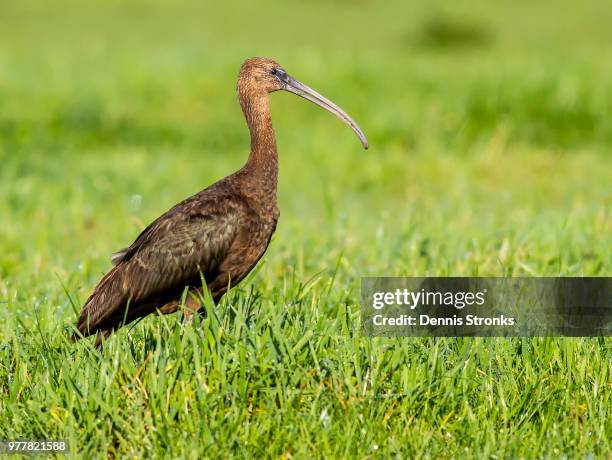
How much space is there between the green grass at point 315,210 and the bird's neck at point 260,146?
0.48 m

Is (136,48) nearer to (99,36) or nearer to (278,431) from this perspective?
(99,36)

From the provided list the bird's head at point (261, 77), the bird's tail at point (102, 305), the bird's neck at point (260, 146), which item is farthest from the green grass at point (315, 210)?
the bird's head at point (261, 77)

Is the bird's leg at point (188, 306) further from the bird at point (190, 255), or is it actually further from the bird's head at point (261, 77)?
the bird's head at point (261, 77)

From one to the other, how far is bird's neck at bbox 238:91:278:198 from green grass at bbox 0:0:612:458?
1.57ft

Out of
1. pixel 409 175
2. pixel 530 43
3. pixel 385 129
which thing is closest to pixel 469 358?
pixel 409 175

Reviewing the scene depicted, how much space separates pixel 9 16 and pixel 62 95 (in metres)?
7.71

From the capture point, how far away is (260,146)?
460 cm

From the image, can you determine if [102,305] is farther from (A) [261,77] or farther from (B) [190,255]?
(A) [261,77]

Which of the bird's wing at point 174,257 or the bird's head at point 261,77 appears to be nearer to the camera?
the bird's wing at point 174,257

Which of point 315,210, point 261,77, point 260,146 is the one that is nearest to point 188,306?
point 260,146

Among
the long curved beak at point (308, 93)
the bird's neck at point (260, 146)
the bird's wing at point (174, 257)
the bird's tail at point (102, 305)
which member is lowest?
the bird's tail at point (102, 305)

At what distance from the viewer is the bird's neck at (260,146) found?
14.6 feet

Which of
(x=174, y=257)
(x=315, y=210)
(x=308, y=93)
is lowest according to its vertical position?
(x=174, y=257)

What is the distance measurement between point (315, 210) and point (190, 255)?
14.2ft
